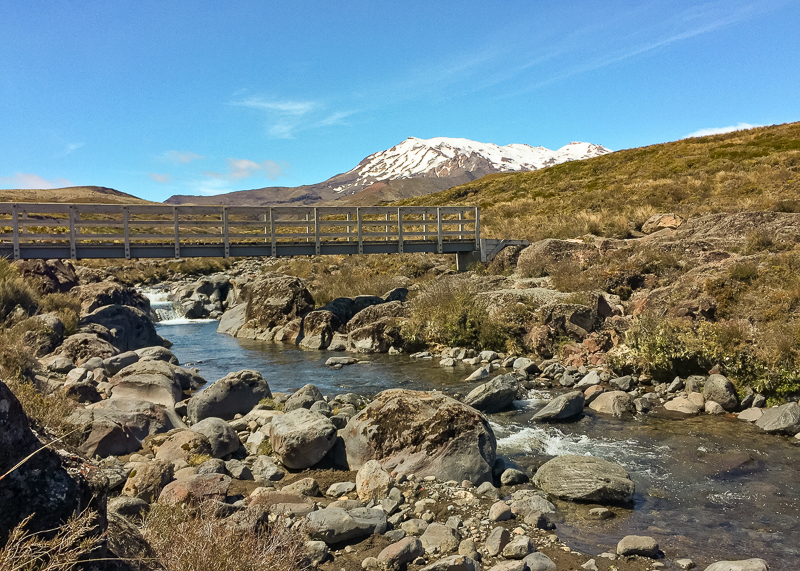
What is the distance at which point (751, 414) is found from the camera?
954 centimetres

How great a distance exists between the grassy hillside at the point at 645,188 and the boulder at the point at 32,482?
24.9m

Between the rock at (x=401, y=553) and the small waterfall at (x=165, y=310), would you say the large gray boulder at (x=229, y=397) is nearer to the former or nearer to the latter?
the rock at (x=401, y=553)

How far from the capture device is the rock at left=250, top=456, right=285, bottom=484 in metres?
7.42

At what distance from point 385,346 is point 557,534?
11.9 metres

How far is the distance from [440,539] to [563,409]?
501 cm

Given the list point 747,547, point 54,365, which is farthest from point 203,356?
point 747,547

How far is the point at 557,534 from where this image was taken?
19.5ft

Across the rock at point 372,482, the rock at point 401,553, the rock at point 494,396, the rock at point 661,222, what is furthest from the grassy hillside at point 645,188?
the rock at point 401,553

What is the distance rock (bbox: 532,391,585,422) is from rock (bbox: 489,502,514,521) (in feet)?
12.9

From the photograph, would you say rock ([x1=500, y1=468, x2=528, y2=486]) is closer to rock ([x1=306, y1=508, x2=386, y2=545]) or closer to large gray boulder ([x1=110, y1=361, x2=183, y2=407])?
rock ([x1=306, y1=508, x2=386, y2=545])

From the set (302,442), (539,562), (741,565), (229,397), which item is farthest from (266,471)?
(741,565)

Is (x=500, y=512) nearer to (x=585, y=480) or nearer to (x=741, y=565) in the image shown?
(x=585, y=480)

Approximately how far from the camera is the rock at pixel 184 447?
745 cm

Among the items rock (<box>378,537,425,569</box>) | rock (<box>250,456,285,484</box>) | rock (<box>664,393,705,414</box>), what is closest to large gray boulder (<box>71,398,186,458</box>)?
rock (<box>250,456,285,484</box>)
